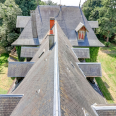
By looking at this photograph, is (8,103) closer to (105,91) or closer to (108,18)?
(105,91)

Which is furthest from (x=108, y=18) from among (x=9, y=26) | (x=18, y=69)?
(x=18, y=69)

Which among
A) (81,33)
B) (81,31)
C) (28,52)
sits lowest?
(28,52)

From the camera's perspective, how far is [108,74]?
2048 cm

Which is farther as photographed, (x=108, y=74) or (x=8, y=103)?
(x=108, y=74)

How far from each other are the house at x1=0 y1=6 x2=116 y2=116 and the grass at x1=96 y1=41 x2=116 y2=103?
597 cm

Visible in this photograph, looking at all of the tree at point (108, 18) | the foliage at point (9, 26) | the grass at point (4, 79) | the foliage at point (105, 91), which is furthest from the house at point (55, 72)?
the tree at point (108, 18)

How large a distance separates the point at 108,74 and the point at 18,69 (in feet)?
54.5

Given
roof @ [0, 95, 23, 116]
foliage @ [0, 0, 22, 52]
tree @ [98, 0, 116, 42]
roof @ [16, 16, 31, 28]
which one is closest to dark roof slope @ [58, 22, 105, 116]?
roof @ [0, 95, 23, 116]

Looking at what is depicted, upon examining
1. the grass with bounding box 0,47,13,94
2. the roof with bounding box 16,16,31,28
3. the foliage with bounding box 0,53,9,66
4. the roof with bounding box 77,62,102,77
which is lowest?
the grass with bounding box 0,47,13,94

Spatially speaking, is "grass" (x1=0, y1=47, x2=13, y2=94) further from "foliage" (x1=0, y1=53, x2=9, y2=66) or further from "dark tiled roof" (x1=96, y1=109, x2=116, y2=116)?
"dark tiled roof" (x1=96, y1=109, x2=116, y2=116)

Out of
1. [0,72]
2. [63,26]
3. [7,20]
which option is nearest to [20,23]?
[7,20]

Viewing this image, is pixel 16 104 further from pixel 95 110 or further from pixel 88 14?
pixel 88 14

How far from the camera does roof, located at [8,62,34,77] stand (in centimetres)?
1120

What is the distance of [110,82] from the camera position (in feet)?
60.3
